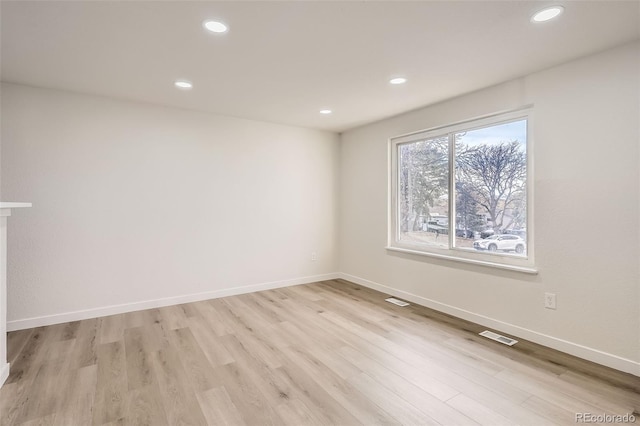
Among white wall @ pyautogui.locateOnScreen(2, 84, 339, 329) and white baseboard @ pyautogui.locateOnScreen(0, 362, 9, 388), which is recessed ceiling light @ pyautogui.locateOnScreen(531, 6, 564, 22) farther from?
white baseboard @ pyautogui.locateOnScreen(0, 362, 9, 388)

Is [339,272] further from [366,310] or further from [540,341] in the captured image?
[540,341]

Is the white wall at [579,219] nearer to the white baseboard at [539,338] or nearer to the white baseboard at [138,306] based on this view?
the white baseboard at [539,338]

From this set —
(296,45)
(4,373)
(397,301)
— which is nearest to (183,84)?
(296,45)

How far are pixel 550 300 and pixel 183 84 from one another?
3.92 meters

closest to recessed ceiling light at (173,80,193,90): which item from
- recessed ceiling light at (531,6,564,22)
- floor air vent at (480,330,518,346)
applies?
recessed ceiling light at (531,6,564,22)

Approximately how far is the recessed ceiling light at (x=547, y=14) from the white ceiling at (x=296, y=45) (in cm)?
4

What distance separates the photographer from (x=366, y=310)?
141 inches

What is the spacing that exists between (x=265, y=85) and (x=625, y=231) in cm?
321

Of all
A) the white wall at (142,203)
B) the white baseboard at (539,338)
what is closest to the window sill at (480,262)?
the white baseboard at (539,338)

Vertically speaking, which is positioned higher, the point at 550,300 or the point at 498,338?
the point at 550,300

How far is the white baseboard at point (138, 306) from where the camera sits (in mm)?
3080

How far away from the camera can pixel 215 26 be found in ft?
6.71

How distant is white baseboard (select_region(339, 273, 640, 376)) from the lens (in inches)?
89.3

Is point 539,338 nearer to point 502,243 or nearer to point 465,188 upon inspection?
point 502,243
